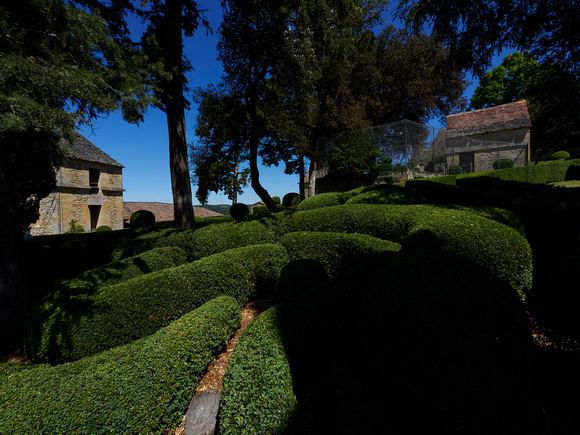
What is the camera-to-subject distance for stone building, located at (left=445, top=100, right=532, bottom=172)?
17.3 metres

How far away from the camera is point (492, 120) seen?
858 inches

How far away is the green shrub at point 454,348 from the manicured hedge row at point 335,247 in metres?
1.91

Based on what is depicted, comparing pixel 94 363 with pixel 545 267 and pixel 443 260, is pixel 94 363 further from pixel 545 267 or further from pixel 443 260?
pixel 545 267

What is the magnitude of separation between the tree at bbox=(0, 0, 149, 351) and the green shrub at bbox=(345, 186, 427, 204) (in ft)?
21.2

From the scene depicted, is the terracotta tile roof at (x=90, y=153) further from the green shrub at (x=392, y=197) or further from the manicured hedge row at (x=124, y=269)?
the green shrub at (x=392, y=197)

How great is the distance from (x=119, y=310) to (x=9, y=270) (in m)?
2.96

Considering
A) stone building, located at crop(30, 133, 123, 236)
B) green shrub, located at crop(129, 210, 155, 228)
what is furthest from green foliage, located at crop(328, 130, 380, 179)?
stone building, located at crop(30, 133, 123, 236)

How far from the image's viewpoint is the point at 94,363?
2818 millimetres

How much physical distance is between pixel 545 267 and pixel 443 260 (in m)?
1.21

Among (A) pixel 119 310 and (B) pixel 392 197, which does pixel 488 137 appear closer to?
(B) pixel 392 197

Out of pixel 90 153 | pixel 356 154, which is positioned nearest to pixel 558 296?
pixel 356 154

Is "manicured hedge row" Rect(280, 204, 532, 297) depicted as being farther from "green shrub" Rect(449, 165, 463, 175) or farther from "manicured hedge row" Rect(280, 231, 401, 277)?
"green shrub" Rect(449, 165, 463, 175)

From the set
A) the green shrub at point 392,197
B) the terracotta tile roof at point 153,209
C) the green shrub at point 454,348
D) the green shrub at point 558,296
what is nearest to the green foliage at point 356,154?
the green shrub at point 392,197

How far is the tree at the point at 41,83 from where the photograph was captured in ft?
14.6
